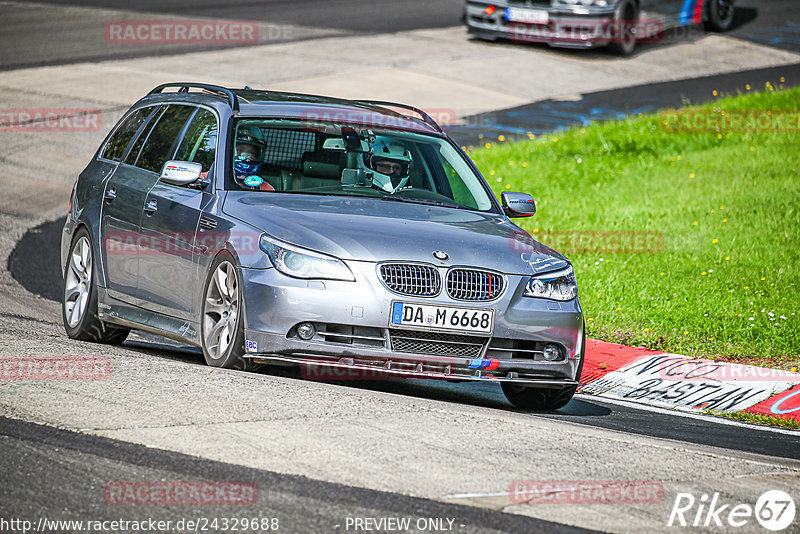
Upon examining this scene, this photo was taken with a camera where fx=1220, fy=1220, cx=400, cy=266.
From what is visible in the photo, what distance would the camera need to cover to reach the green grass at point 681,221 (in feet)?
33.1

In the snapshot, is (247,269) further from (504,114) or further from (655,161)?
(504,114)

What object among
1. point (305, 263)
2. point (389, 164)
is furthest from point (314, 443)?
point (389, 164)

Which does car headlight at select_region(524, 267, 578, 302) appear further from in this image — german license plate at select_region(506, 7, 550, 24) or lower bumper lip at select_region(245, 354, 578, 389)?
german license plate at select_region(506, 7, 550, 24)

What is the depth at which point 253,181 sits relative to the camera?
25.5 ft

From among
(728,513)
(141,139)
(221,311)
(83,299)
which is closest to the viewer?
(728,513)

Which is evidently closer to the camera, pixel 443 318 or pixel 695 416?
pixel 443 318

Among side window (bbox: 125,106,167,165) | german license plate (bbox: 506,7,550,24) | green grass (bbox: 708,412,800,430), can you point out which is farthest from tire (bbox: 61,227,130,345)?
german license plate (bbox: 506,7,550,24)

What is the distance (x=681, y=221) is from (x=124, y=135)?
683 cm

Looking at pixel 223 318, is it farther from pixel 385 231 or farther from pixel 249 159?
pixel 249 159

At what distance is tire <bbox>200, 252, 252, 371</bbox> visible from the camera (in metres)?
6.97

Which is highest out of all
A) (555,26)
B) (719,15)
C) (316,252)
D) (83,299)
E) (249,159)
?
(249,159)

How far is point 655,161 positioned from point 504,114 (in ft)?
12.9

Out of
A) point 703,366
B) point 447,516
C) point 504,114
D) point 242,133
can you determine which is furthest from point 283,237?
point 504,114

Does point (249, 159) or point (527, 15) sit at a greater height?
point (249, 159)
